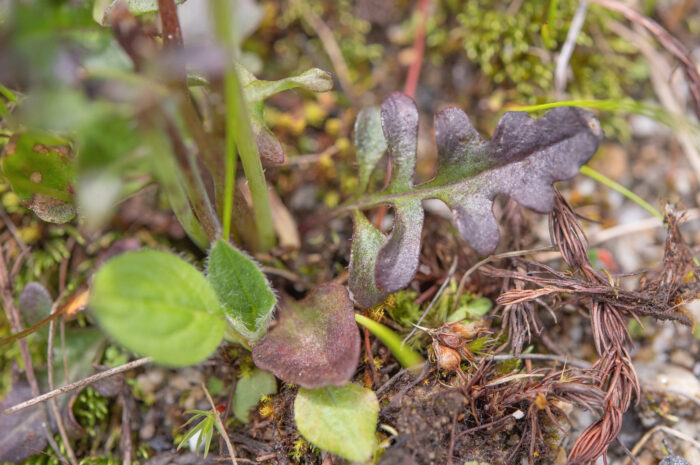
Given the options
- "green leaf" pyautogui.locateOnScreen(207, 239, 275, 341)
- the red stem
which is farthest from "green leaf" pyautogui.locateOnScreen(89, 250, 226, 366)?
the red stem

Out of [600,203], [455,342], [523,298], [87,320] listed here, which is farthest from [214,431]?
[600,203]

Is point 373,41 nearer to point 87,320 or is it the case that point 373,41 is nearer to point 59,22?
point 59,22

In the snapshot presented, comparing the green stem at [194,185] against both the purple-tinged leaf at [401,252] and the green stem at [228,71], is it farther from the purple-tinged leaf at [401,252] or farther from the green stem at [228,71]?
the purple-tinged leaf at [401,252]

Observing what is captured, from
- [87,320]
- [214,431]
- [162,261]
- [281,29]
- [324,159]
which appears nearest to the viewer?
[162,261]

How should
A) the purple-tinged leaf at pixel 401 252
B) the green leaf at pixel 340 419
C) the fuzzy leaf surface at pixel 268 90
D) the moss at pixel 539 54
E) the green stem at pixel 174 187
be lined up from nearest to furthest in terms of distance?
1. the green stem at pixel 174 187
2. the green leaf at pixel 340 419
3. the purple-tinged leaf at pixel 401 252
4. the fuzzy leaf surface at pixel 268 90
5. the moss at pixel 539 54

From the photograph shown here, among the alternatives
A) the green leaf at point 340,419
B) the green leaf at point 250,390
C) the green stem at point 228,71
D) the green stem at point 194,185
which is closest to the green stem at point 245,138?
the green stem at point 228,71

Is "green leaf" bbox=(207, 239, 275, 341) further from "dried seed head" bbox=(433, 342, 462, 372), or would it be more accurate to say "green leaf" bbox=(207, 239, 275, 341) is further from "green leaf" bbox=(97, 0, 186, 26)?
"green leaf" bbox=(97, 0, 186, 26)
